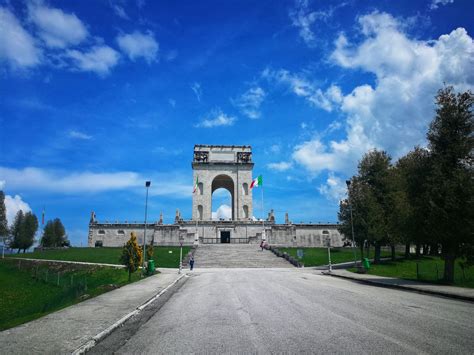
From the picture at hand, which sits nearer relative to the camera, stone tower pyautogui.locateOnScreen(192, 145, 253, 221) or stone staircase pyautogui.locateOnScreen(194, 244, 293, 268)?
stone staircase pyautogui.locateOnScreen(194, 244, 293, 268)

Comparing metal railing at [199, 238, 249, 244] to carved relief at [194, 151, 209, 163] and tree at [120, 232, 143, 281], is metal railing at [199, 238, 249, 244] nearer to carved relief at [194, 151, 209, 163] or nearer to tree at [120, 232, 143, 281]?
carved relief at [194, 151, 209, 163]

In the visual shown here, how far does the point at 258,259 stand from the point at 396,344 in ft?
121

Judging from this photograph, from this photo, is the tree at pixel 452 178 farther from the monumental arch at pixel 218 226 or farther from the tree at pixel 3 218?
the tree at pixel 3 218

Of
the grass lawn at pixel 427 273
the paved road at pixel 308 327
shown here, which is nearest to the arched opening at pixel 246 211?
the grass lawn at pixel 427 273

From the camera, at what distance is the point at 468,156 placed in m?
20.1

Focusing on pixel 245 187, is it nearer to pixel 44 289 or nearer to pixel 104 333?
pixel 44 289

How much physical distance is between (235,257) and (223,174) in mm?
29073

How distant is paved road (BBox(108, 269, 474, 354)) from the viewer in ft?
21.1

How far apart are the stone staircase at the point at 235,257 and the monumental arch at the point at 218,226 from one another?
6527 millimetres

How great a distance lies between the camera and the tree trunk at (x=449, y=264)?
19.3m

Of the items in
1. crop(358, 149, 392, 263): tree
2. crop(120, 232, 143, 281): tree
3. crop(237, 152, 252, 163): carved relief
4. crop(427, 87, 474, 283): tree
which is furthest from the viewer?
crop(237, 152, 252, 163): carved relief

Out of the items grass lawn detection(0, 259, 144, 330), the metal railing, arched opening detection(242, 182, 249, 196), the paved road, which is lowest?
grass lawn detection(0, 259, 144, 330)

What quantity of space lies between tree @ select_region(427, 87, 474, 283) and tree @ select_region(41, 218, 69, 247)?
234 ft

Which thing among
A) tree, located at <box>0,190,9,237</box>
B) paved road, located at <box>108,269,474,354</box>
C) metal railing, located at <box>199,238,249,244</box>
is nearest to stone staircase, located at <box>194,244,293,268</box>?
metal railing, located at <box>199,238,249,244</box>
